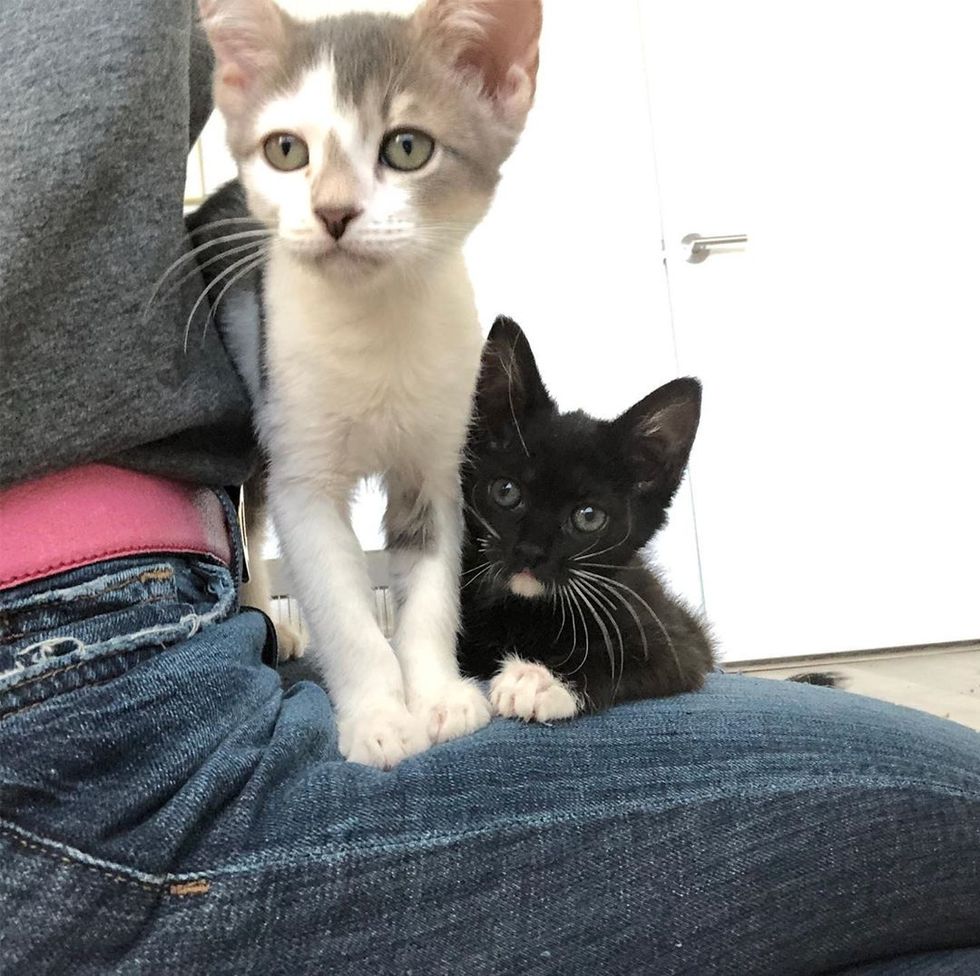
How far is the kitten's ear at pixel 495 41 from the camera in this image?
0.92m

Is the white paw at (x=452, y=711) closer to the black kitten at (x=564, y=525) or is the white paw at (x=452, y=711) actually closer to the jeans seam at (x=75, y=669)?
the black kitten at (x=564, y=525)

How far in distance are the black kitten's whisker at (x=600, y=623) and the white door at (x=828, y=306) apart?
1.84 meters

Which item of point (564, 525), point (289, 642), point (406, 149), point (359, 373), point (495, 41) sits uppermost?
point (495, 41)

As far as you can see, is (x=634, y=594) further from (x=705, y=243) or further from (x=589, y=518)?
(x=705, y=243)

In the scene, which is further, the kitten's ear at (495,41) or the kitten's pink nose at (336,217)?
the kitten's ear at (495,41)

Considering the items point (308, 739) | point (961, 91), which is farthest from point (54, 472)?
point (961, 91)

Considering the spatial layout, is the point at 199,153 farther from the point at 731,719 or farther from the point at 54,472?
the point at 731,719

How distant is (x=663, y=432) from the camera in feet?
3.55

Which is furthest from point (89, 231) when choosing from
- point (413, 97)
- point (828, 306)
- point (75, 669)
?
point (828, 306)

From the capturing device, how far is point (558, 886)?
21.7 inches

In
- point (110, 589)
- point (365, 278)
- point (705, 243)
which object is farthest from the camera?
point (705, 243)

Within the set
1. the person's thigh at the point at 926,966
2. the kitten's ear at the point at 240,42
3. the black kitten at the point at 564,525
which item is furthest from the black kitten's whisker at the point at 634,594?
the kitten's ear at the point at 240,42

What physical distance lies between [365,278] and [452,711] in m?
0.45

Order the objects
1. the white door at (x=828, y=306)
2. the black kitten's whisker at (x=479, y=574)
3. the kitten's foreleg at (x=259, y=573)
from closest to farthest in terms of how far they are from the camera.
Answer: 1. the black kitten's whisker at (x=479, y=574)
2. the kitten's foreleg at (x=259, y=573)
3. the white door at (x=828, y=306)
